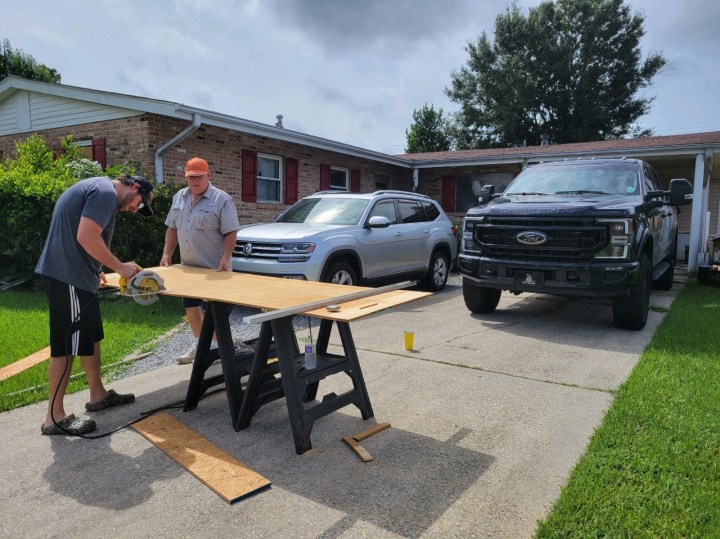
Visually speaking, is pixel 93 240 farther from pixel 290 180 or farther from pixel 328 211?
pixel 290 180

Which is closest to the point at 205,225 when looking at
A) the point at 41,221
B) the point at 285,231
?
the point at 285,231

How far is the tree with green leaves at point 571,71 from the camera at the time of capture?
32.0 meters

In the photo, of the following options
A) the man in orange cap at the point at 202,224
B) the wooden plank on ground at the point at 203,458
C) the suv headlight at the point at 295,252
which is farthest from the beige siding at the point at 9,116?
the wooden plank on ground at the point at 203,458

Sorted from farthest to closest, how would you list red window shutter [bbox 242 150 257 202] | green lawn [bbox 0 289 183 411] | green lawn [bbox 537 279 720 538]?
red window shutter [bbox 242 150 257 202]
green lawn [bbox 0 289 183 411]
green lawn [bbox 537 279 720 538]

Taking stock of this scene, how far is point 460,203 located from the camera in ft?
61.1

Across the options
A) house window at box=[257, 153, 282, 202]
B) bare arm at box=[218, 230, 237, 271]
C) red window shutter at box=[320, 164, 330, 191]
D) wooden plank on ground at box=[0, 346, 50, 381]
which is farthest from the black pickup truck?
red window shutter at box=[320, 164, 330, 191]

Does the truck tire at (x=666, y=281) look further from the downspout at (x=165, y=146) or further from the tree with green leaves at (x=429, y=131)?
the tree with green leaves at (x=429, y=131)

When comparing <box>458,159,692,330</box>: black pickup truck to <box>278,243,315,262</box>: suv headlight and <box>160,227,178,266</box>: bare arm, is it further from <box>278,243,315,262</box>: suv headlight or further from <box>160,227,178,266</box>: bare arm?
<box>160,227,178,266</box>: bare arm

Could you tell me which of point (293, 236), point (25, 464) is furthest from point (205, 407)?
point (293, 236)

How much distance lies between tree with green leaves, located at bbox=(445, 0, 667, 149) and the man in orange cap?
1242 inches

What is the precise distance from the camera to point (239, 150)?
12648 mm

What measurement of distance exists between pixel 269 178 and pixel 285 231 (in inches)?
248

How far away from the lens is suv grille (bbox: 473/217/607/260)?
610cm

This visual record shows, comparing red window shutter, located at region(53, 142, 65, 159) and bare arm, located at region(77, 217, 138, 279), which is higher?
red window shutter, located at region(53, 142, 65, 159)
